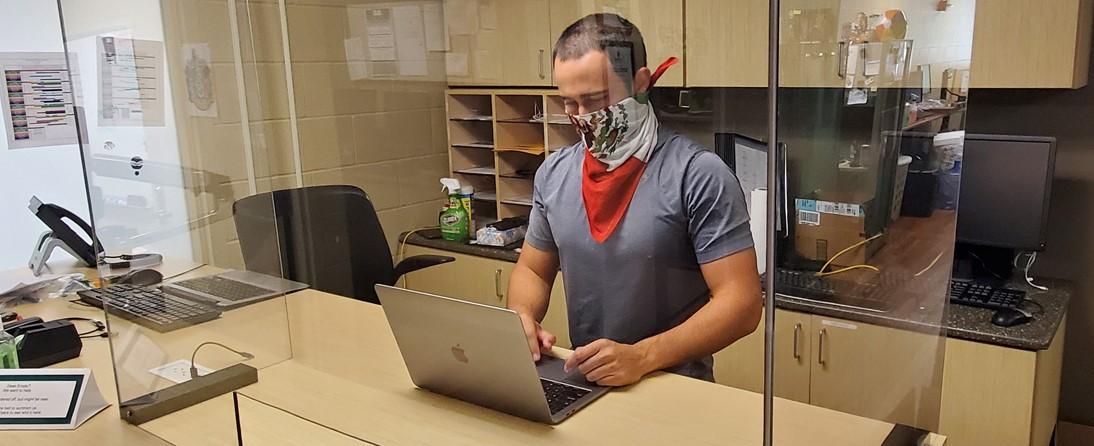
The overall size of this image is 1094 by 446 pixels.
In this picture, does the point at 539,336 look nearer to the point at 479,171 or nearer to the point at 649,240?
the point at 649,240

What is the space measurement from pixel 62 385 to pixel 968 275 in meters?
2.46

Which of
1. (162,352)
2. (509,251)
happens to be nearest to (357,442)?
(509,251)

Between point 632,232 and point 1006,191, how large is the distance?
1.64 meters

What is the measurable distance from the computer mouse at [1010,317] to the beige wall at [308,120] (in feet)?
5.04

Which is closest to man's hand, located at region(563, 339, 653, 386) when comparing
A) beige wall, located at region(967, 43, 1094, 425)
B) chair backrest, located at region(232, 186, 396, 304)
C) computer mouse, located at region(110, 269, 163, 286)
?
chair backrest, located at region(232, 186, 396, 304)

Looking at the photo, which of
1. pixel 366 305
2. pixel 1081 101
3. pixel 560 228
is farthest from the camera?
pixel 1081 101

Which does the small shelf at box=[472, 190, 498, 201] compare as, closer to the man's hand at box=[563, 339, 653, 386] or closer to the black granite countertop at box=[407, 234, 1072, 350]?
the black granite countertop at box=[407, 234, 1072, 350]

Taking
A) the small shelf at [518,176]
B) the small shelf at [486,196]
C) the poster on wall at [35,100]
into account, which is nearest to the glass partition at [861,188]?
the small shelf at [518,176]

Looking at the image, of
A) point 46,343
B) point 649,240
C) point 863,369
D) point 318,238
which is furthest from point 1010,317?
point 46,343

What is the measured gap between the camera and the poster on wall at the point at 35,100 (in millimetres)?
3168

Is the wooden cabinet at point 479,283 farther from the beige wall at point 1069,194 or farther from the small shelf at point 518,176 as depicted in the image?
the beige wall at point 1069,194

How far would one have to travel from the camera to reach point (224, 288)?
5.95 feet

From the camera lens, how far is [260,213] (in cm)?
190

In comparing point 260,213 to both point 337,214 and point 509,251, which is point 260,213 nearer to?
point 337,214
